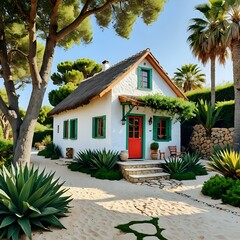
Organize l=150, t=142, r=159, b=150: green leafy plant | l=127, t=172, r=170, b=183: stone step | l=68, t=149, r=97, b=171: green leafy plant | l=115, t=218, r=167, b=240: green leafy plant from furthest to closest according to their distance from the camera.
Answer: l=150, t=142, r=159, b=150: green leafy plant < l=68, t=149, r=97, b=171: green leafy plant < l=127, t=172, r=170, b=183: stone step < l=115, t=218, r=167, b=240: green leafy plant

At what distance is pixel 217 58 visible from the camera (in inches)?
683

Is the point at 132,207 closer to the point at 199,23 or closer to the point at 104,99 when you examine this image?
the point at 104,99

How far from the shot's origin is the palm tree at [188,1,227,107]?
1636 centimetres

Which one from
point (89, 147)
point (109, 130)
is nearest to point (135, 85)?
point (109, 130)

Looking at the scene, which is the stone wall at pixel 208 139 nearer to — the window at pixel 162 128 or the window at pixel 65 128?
the window at pixel 162 128

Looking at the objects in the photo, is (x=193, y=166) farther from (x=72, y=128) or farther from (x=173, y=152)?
(x=72, y=128)

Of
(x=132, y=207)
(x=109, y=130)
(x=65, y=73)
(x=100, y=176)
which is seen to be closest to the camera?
(x=132, y=207)

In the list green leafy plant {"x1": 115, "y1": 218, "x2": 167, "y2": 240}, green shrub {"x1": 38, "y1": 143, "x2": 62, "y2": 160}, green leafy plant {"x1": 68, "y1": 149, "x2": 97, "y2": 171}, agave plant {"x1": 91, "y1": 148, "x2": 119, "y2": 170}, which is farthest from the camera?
green shrub {"x1": 38, "y1": 143, "x2": 62, "y2": 160}

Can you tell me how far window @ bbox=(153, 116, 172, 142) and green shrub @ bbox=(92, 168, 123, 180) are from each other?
367cm

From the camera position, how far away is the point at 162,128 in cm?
1412

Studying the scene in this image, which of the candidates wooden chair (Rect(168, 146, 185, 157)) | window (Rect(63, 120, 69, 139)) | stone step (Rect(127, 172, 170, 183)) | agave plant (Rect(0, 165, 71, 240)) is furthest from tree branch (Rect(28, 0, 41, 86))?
window (Rect(63, 120, 69, 139))

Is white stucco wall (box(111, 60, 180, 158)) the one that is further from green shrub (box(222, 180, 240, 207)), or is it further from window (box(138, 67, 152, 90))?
green shrub (box(222, 180, 240, 207))

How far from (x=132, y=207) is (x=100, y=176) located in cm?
410

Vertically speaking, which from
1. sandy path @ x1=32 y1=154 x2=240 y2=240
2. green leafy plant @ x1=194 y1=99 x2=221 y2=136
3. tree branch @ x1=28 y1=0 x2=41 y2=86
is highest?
tree branch @ x1=28 y1=0 x2=41 y2=86
